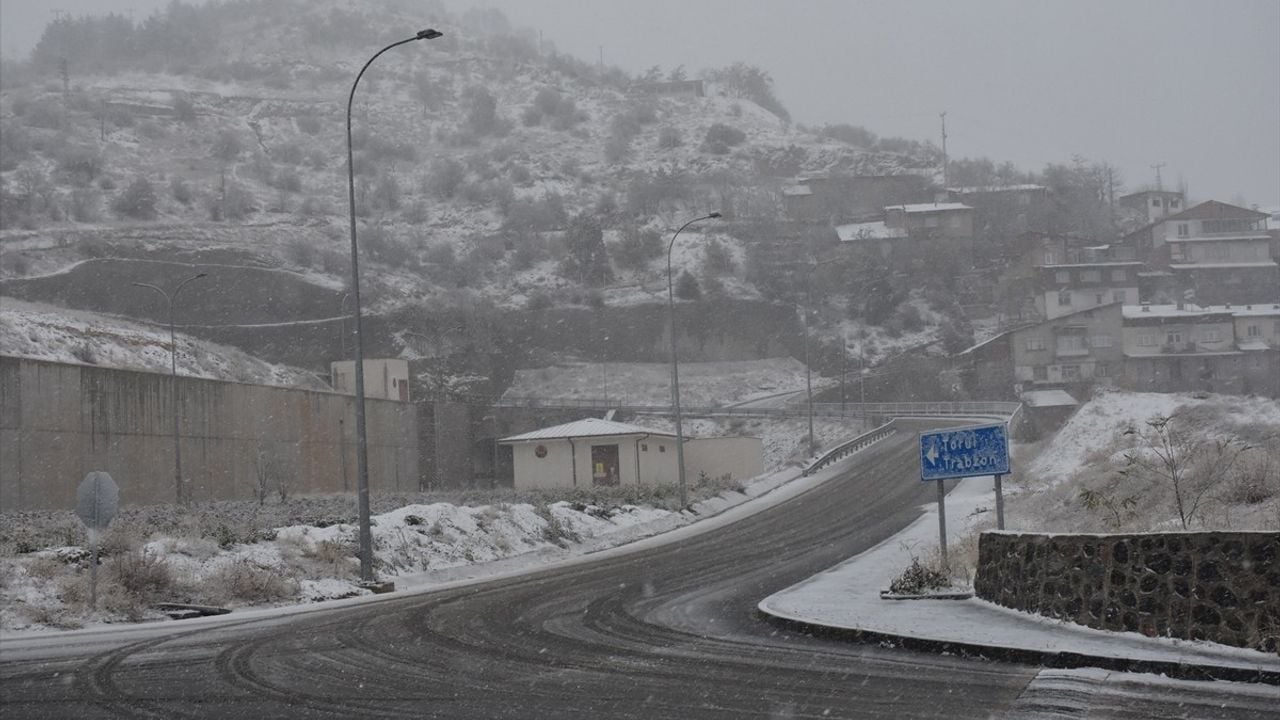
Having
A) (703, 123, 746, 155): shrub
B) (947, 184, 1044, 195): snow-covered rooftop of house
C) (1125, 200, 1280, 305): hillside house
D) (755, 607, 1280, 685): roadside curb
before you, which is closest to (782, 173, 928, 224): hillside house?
(947, 184, 1044, 195): snow-covered rooftop of house

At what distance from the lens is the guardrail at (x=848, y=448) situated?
200ft

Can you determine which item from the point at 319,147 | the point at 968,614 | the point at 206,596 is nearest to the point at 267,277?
the point at 319,147

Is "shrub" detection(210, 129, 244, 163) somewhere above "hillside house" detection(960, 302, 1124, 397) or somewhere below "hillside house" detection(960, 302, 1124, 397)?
above

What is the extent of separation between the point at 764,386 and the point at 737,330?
985 centimetres

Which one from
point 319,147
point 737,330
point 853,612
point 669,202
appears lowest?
point 853,612

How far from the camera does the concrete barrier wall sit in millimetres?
43656

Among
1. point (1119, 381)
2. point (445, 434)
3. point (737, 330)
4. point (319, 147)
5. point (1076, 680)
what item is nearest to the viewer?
point (1076, 680)

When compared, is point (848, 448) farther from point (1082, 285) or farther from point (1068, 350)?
point (1082, 285)

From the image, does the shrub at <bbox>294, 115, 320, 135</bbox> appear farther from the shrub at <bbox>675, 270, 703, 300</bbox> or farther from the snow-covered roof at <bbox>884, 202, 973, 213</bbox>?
the snow-covered roof at <bbox>884, 202, 973, 213</bbox>

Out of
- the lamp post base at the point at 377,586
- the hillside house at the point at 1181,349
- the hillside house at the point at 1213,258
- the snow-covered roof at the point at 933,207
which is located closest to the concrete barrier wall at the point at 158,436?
the lamp post base at the point at 377,586

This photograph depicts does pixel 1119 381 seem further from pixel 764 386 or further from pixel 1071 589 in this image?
pixel 1071 589

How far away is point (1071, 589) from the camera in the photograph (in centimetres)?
1266

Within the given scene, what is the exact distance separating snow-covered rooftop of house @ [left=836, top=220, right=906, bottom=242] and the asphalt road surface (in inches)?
4919

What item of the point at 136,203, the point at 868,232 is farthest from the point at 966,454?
the point at 136,203
